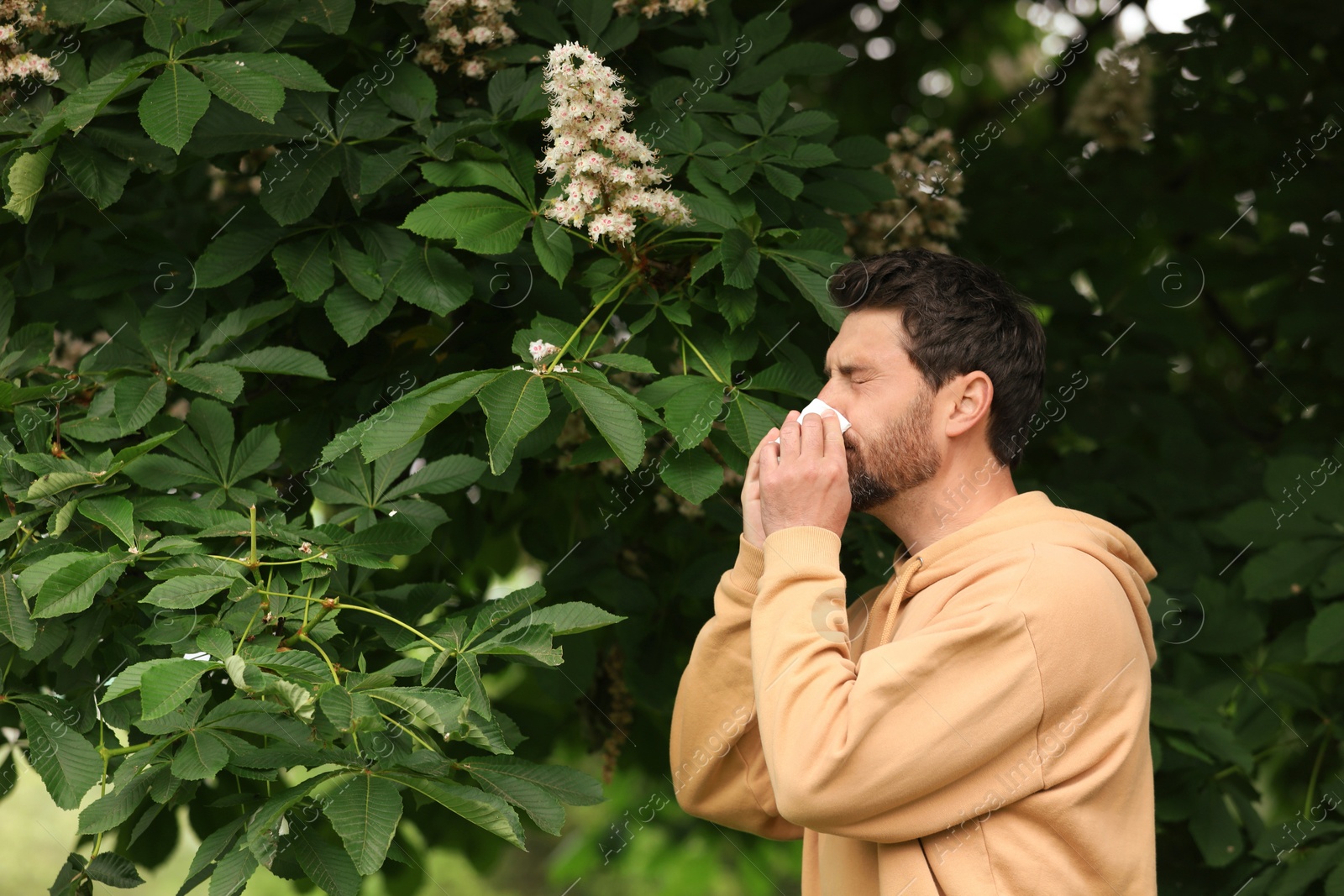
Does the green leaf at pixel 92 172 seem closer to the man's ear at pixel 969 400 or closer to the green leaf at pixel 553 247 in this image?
the green leaf at pixel 553 247

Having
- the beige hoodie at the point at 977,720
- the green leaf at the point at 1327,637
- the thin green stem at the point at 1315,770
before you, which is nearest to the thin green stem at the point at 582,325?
the beige hoodie at the point at 977,720

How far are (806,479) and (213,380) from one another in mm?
1183

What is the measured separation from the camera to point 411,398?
183 centimetres

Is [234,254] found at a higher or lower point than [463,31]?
lower

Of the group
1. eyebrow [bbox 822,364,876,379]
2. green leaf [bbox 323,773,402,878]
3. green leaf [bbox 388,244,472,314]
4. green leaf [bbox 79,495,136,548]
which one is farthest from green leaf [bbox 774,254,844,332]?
green leaf [bbox 79,495,136,548]

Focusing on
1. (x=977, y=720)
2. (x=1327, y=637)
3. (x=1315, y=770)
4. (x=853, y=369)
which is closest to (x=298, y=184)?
(x=853, y=369)

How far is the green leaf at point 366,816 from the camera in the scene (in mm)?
1605

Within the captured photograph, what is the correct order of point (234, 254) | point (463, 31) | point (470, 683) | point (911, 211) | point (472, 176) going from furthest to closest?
point (911, 211) < point (463, 31) < point (234, 254) < point (472, 176) < point (470, 683)

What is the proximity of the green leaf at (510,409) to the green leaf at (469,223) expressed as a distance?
12.1 inches

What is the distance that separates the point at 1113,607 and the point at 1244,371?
10.9 ft

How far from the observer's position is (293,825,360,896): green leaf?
184cm

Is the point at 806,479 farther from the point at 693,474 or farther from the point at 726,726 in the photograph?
the point at 726,726

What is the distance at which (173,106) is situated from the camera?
2.00 m

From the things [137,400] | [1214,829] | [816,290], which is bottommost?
[1214,829]
